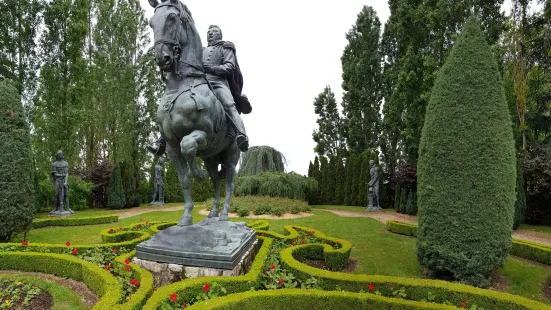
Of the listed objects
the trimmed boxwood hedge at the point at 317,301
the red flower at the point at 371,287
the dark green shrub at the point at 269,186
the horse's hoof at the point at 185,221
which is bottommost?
the trimmed boxwood hedge at the point at 317,301

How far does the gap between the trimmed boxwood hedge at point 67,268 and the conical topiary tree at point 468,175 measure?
15.6ft

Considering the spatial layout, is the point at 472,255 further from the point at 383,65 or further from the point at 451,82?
the point at 383,65

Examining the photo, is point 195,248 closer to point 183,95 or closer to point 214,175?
point 214,175

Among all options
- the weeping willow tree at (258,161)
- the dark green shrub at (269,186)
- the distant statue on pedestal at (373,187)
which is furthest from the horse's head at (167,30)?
the weeping willow tree at (258,161)

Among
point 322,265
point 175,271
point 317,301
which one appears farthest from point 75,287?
point 322,265

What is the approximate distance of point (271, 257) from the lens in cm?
564

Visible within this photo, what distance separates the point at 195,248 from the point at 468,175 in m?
4.29

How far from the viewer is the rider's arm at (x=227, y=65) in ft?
17.6

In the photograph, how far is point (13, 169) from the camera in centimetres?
733

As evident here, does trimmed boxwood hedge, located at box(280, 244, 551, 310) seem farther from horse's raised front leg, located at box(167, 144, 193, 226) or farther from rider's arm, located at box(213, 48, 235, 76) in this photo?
rider's arm, located at box(213, 48, 235, 76)

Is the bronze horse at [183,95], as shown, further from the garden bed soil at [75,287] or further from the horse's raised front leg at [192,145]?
the garden bed soil at [75,287]

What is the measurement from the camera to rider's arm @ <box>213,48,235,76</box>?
5.38 metres

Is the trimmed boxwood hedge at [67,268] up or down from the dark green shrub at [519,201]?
down

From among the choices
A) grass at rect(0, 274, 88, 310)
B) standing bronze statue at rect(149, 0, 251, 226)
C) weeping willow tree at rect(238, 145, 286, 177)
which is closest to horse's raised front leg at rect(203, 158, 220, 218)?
standing bronze statue at rect(149, 0, 251, 226)
